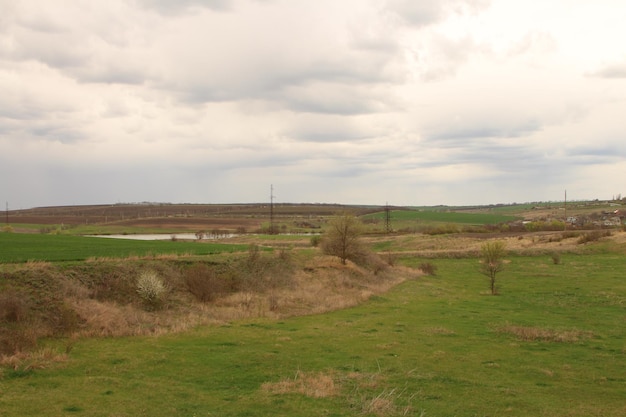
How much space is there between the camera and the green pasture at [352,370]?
635 inches

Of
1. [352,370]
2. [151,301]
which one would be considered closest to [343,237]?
[151,301]

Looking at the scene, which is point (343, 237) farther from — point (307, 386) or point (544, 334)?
point (307, 386)

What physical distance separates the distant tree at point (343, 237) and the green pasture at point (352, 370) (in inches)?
723

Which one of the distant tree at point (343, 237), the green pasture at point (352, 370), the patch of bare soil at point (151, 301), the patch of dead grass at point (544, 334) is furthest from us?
the distant tree at point (343, 237)

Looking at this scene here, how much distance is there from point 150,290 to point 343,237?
26016 millimetres

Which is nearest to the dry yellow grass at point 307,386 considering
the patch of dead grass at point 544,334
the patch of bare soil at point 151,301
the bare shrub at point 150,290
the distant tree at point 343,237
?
the patch of bare soil at point 151,301

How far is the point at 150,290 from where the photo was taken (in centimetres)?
3122

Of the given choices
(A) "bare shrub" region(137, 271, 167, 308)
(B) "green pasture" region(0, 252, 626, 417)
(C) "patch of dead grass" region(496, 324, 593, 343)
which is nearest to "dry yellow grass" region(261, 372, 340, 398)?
(B) "green pasture" region(0, 252, 626, 417)

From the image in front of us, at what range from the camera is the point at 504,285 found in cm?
5362

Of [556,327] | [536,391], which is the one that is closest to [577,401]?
[536,391]

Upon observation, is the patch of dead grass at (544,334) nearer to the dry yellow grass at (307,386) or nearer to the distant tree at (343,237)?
the dry yellow grass at (307,386)

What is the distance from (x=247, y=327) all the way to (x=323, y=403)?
13.1 metres

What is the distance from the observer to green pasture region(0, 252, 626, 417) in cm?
1614

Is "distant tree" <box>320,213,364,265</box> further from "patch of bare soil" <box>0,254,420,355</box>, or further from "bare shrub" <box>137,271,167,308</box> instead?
"bare shrub" <box>137,271,167,308</box>
